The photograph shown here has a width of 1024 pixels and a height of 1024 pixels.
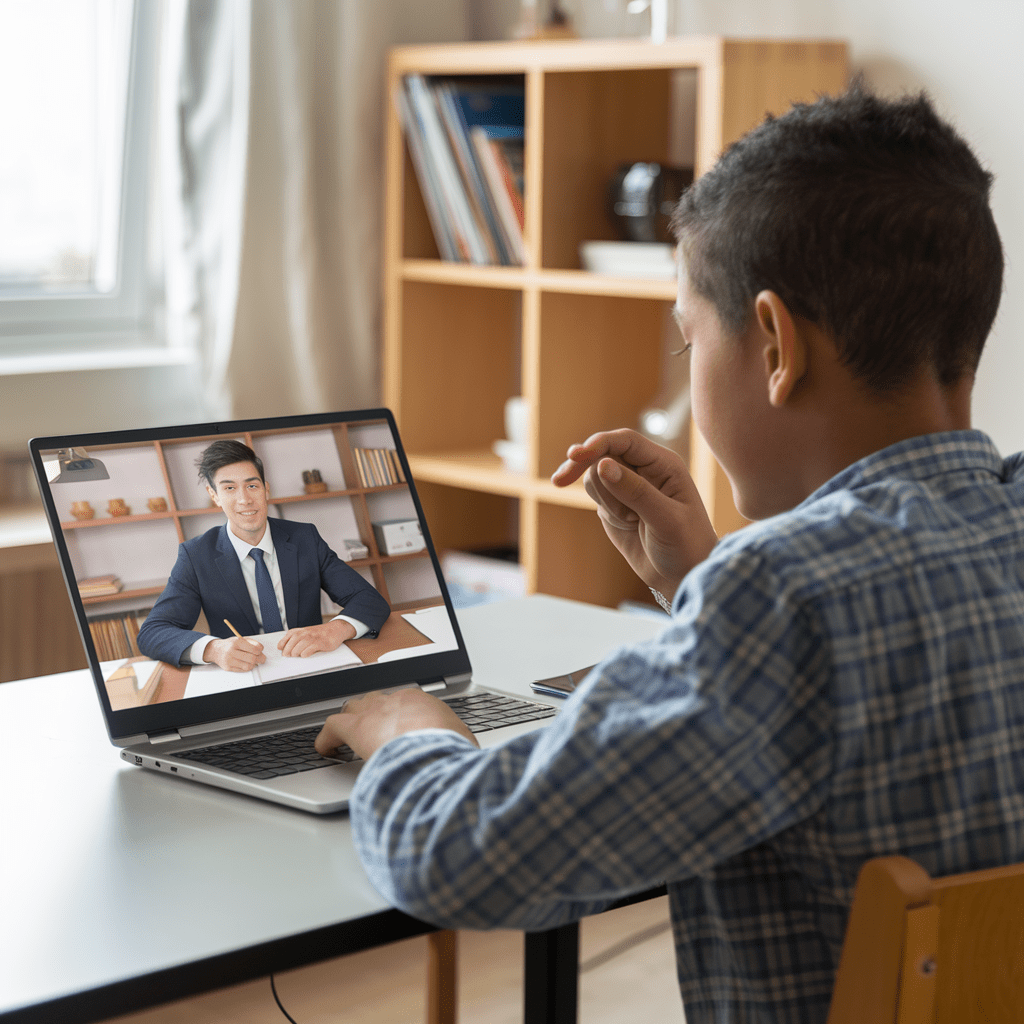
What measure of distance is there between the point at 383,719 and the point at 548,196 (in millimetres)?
1720

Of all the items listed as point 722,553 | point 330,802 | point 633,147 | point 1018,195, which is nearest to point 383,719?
point 330,802

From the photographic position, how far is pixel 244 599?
1126 millimetres

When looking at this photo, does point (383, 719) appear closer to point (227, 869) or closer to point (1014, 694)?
point (227, 869)

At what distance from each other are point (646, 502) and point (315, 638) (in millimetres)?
315

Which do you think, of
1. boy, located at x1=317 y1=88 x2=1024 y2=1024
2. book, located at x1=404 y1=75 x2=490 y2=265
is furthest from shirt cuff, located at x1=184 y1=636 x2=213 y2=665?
book, located at x1=404 y1=75 x2=490 y2=265

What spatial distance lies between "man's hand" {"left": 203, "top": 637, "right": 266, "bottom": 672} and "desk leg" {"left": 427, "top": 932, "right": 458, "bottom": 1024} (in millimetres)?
318

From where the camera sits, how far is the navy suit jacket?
1.11 meters

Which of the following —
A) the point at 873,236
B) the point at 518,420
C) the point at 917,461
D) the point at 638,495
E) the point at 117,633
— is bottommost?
the point at 518,420

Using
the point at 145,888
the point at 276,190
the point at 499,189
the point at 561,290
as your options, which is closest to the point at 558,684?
the point at 145,888

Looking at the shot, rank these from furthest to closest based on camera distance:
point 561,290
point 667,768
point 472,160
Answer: point 472,160 → point 561,290 → point 667,768

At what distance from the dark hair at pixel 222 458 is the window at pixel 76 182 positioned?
1.57 m

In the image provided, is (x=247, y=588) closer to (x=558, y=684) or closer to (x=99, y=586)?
(x=99, y=586)

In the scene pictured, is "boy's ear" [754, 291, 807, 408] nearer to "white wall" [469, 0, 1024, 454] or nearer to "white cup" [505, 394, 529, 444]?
"white wall" [469, 0, 1024, 454]

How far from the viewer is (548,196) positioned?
251 cm
